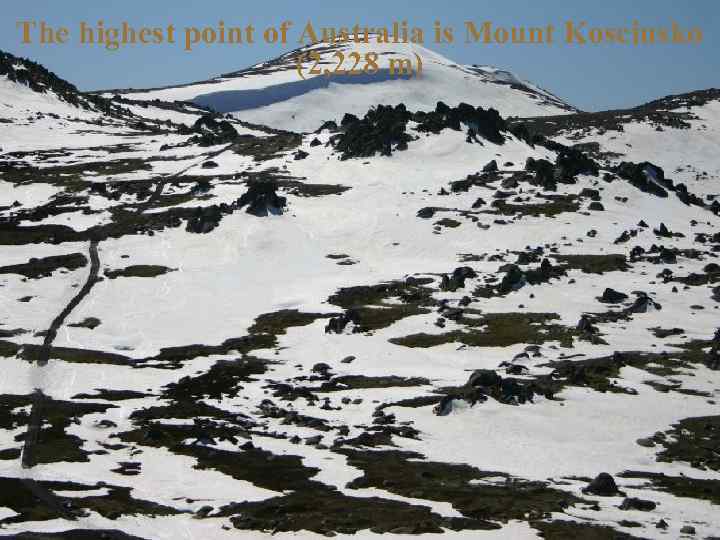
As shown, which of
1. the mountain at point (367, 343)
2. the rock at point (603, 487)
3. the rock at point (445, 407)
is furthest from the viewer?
the rock at point (445, 407)

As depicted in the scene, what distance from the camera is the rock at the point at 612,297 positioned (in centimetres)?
9056

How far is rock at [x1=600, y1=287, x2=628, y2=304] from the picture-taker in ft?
297

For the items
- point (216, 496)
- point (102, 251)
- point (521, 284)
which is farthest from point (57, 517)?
point (102, 251)

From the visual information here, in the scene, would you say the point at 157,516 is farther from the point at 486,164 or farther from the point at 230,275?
the point at 486,164

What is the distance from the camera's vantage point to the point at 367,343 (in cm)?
8112

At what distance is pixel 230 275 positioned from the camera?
110 m

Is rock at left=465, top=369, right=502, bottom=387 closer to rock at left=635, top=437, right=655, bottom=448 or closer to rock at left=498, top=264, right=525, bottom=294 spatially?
rock at left=635, top=437, right=655, bottom=448

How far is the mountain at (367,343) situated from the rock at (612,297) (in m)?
0.20

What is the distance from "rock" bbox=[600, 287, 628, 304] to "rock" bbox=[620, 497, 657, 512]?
170 ft

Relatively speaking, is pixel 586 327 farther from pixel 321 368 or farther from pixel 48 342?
pixel 48 342

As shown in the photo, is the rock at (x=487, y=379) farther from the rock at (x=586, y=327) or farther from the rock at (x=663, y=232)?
the rock at (x=663, y=232)

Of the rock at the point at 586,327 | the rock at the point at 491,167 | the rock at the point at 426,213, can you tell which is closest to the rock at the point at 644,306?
the rock at the point at 586,327

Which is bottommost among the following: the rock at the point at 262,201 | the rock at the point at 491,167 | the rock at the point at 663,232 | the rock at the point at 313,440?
the rock at the point at 313,440

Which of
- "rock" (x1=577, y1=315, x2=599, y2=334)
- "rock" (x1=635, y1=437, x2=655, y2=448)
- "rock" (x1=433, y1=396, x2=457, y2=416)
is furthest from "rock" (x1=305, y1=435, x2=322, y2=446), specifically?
"rock" (x1=577, y1=315, x2=599, y2=334)
